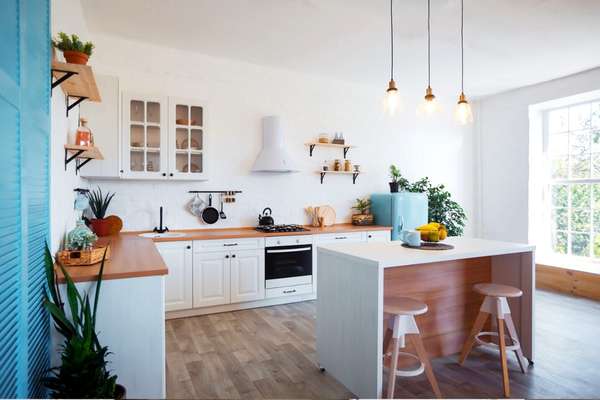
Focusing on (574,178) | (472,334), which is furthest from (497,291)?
(574,178)

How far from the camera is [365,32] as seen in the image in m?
3.51

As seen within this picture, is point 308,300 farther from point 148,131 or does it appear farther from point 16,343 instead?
point 16,343

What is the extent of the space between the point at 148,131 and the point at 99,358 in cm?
264

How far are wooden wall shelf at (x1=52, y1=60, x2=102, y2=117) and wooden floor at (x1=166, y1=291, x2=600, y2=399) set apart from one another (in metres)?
1.94

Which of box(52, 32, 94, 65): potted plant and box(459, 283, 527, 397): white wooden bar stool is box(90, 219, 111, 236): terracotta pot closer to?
box(52, 32, 94, 65): potted plant

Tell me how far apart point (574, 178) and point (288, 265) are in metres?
4.04

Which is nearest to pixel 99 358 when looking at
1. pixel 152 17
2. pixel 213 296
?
pixel 213 296

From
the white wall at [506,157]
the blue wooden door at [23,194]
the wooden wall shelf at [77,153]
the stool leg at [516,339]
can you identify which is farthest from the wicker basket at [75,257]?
the white wall at [506,157]

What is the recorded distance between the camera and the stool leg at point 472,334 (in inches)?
100

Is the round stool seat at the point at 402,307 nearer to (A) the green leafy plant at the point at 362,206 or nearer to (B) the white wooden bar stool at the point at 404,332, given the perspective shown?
(B) the white wooden bar stool at the point at 404,332

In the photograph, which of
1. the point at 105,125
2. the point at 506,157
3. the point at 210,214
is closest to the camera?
the point at 105,125

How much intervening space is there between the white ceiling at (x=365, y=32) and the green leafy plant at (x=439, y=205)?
59.8 inches

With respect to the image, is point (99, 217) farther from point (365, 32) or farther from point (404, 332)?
point (365, 32)

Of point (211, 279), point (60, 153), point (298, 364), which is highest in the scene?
point (60, 153)
